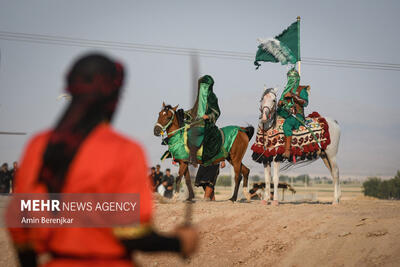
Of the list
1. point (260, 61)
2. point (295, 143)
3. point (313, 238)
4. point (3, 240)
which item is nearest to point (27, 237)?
point (313, 238)

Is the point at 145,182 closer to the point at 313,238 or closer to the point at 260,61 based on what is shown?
the point at 313,238

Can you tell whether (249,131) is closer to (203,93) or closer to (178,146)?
(203,93)

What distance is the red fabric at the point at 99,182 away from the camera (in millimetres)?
2227

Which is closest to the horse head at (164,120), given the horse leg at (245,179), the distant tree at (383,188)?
the horse leg at (245,179)

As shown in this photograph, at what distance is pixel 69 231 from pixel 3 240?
33.5 ft

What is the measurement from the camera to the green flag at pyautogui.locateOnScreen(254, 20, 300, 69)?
14922mm

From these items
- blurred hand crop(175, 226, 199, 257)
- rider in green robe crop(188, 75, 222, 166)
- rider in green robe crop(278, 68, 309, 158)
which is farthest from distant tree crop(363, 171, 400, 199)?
blurred hand crop(175, 226, 199, 257)

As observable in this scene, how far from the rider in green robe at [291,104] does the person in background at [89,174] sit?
10.7 m

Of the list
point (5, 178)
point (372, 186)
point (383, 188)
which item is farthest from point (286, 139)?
point (372, 186)

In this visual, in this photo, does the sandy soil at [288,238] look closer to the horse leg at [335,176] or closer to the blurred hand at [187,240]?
the horse leg at [335,176]

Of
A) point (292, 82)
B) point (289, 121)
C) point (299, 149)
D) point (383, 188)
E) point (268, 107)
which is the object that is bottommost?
point (383, 188)

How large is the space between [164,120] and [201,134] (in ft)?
3.94

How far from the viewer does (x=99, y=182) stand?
2.23 m

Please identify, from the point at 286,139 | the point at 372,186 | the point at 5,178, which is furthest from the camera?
the point at 372,186
